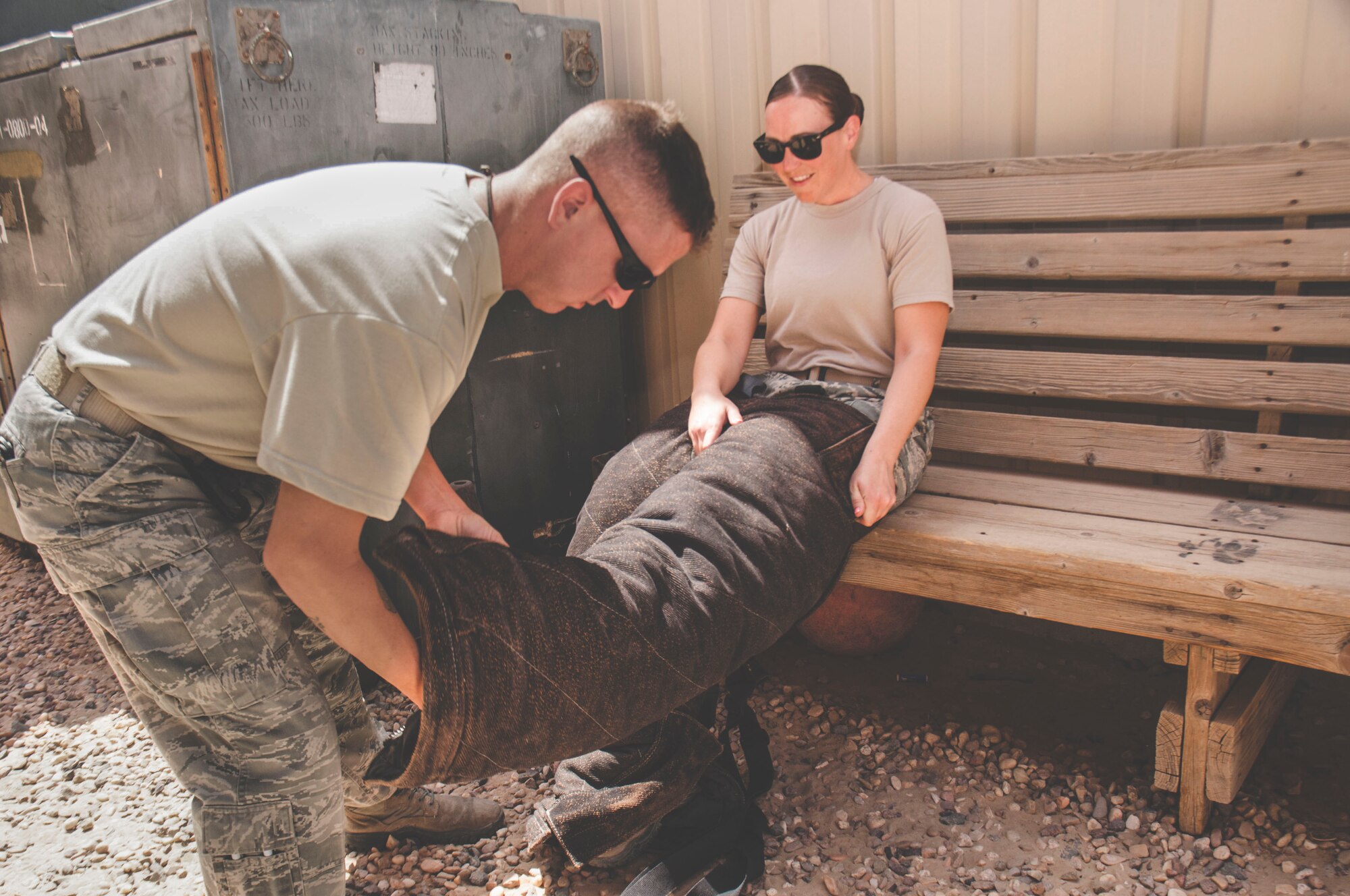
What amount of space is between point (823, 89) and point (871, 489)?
1.09 m

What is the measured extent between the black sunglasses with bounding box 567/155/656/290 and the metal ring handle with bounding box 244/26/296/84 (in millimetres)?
1510

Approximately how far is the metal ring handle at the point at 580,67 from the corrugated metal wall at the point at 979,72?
279 mm

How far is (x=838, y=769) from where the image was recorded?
2.60 m

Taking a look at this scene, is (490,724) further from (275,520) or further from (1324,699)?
(1324,699)

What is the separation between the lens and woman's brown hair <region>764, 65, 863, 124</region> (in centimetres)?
259

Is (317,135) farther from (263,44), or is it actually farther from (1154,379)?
(1154,379)

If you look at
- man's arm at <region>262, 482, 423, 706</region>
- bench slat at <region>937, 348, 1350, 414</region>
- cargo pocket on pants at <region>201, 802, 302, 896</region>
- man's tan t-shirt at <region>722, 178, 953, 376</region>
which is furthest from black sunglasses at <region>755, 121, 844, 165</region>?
cargo pocket on pants at <region>201, 802, 302, 896</region>

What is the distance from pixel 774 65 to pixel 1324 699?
2.57 meters

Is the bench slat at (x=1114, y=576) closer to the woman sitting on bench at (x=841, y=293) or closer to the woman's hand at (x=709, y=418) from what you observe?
the woman sitting on bench at (x=841, y=293)

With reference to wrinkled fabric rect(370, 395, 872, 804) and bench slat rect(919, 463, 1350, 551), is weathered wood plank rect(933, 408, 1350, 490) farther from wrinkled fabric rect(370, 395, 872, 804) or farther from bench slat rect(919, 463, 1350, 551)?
wrinkled fabric rect(370, 395, 872, 804)

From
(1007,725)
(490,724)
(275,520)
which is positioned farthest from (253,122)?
(1007,725)

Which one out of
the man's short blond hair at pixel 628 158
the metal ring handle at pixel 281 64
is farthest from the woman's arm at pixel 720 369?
the metal ring handle at pixel 281 64

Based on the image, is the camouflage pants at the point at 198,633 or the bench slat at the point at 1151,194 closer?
the camouflage pants at the point at 198,633

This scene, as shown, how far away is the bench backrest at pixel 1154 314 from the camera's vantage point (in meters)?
2.43
